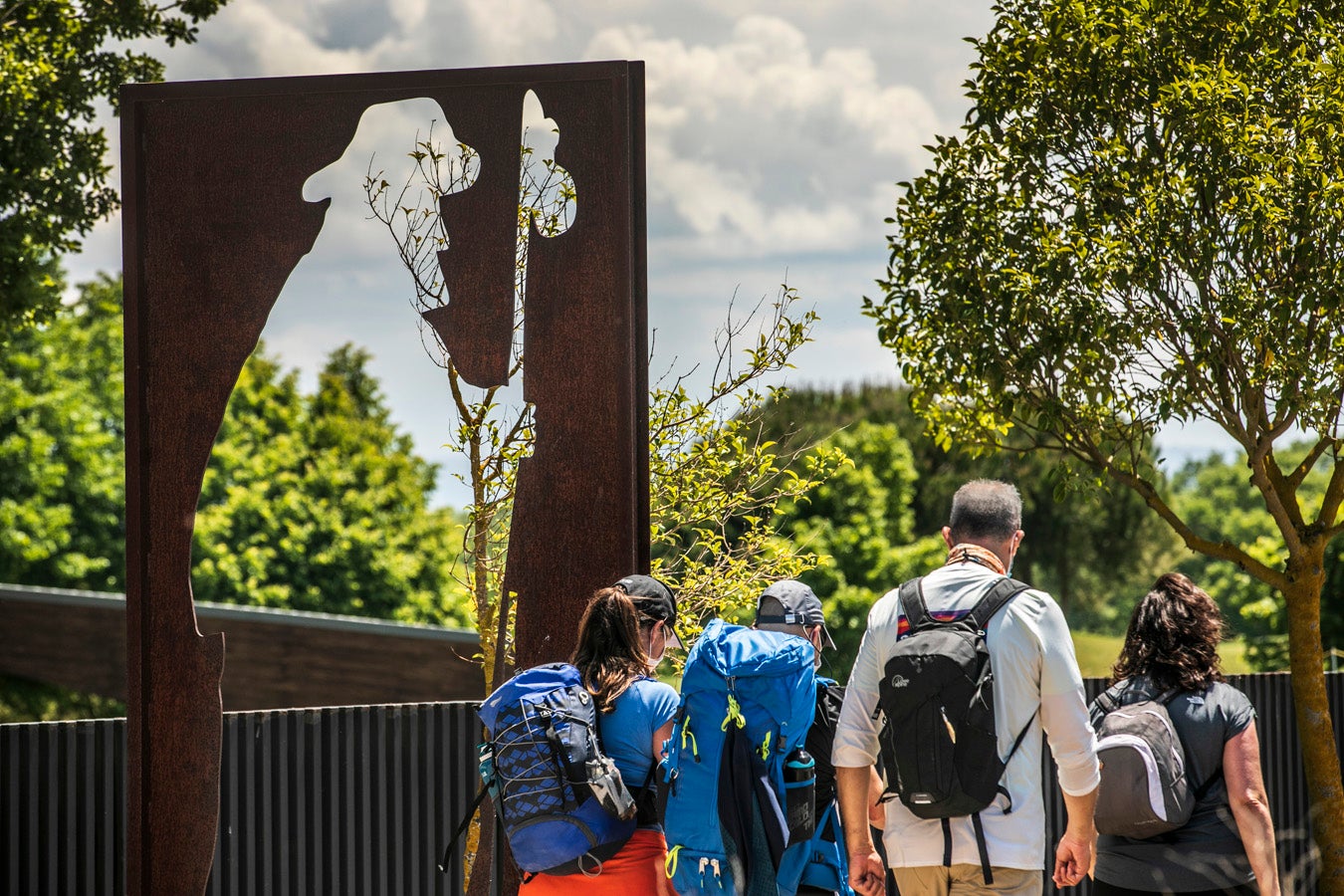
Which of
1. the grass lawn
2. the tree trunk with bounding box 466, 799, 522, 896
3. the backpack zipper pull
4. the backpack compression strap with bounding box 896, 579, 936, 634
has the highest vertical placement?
the backpack compression strap with bounding box 896, 579, 936, 634

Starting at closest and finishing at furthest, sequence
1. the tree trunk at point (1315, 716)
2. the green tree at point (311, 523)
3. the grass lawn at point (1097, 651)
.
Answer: the tree trunk at point (1315, 716) → the green tree at point (311, 523) → the grass lawn at point (1097, 651)

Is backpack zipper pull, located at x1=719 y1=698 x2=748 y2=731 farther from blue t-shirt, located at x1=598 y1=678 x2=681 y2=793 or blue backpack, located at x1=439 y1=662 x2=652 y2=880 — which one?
blue backpack, located at x1=439 y1=662 x2=652 y2=880

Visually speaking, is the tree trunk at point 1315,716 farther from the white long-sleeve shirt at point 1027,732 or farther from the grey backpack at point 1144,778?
the white long-sleeve shirt at point 1027,732

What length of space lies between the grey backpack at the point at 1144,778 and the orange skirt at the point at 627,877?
1253mm

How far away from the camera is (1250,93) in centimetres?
586

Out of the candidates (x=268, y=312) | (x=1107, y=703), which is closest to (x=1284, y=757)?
(x=1107, y=703)

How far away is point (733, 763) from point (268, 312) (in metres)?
2.70

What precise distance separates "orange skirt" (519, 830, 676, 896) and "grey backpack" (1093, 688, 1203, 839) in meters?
1.25

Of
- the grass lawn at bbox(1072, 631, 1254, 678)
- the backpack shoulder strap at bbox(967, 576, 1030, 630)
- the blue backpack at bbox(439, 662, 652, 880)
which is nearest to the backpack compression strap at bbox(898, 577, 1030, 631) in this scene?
the backpack shoulder strap at bbox(967, 576, 1030, 630)

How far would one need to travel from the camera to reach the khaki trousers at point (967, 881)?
3090mm

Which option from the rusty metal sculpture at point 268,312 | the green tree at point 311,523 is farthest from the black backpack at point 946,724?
the green tree at point 311,523

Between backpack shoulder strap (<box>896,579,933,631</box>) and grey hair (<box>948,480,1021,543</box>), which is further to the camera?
grey hair (<box>948,480,1021,543</box>)

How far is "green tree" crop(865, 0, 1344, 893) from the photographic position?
594cm

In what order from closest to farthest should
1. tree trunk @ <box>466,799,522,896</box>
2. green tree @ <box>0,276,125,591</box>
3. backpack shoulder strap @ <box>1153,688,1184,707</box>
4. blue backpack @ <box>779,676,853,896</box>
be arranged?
blue backpack @ <box>779,676,853,896</box> → backpack shoulder strap @ <box>1153,688,1184,707</box> → tree trunk @ <box>466,799,522,896</box> → green tree @ <box>0,276,125,591</box>
